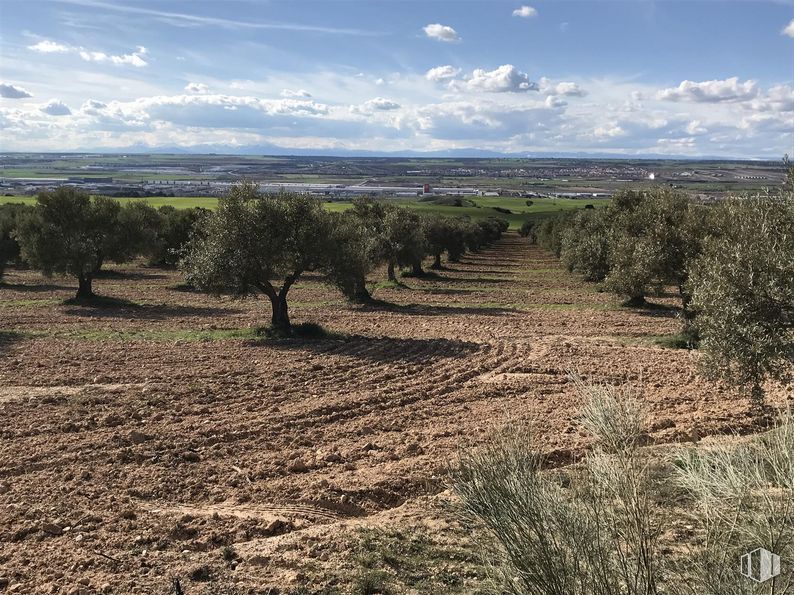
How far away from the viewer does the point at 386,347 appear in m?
22.9

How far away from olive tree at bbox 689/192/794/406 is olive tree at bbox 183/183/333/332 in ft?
55.5

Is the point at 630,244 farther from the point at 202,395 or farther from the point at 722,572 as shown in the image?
the point at 722,572

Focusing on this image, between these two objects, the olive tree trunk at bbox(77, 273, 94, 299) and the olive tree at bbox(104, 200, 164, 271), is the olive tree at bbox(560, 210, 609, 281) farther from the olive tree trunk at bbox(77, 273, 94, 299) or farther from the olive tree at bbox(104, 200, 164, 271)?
the olive tree trunk at bbox(77, 273, 94, 299)

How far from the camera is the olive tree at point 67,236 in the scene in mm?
34188

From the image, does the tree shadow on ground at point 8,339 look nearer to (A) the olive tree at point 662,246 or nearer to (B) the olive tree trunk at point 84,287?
(B) the olive tree trunk at point 84,287

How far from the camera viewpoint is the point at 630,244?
1169 inches

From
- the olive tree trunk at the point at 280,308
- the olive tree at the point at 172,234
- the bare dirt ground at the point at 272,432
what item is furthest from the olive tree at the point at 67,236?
the olive tree at the point at 172,234

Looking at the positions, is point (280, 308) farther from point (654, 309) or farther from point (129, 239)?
point (129, 239)

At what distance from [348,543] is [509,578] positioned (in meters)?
4.30

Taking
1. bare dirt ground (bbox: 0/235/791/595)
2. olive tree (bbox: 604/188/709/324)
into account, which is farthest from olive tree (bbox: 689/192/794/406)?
olive tree (bbox: 604/188/709/324)

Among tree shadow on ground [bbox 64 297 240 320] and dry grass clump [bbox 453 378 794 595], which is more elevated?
dry grass clump [bbox 453 378 794 595]

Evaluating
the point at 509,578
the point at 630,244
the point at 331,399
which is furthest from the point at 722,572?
the point at 630,244

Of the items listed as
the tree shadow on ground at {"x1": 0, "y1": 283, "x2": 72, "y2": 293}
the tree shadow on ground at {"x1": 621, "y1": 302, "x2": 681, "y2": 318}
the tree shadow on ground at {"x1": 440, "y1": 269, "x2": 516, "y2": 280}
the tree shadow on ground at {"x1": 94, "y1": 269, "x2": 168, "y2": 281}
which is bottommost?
the tree shadow on ground at {"x1": 440, "y1": 269, "x2": 516, "y2": 280}

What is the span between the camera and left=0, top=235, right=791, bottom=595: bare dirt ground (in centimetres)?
811
